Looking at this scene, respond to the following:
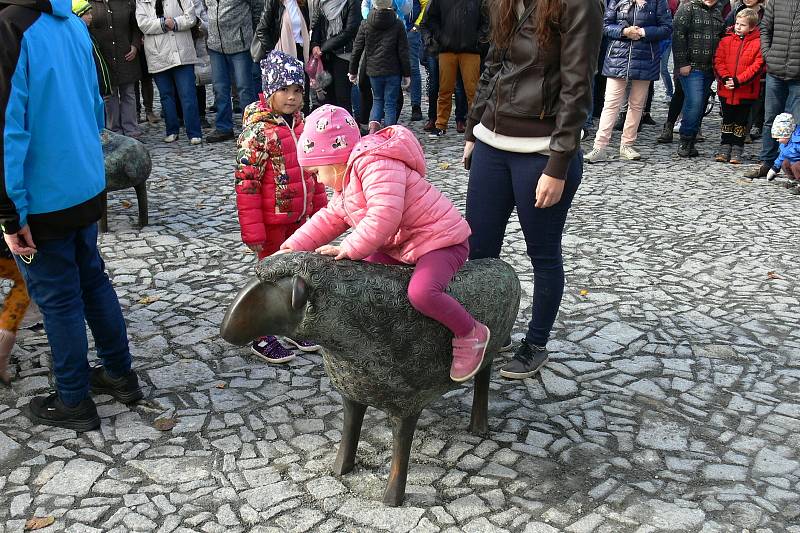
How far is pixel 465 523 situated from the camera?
132 inches

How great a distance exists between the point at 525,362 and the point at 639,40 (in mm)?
6548

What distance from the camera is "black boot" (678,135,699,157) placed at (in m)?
10.6

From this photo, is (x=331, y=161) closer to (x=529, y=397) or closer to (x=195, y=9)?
(x=529, y=397)

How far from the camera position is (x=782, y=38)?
905cm

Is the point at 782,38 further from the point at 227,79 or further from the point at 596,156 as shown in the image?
the point at 227,79

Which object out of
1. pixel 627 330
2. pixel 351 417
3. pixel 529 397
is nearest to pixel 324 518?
pixel 351 417

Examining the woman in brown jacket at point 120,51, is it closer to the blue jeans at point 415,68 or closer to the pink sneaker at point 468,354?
the blue jeans at point 415,68

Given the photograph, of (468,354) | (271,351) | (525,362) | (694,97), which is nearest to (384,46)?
(694,97)

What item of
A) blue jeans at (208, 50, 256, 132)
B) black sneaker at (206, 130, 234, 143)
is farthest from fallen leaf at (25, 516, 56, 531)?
blue jeans at (208, 50, 256, 132)

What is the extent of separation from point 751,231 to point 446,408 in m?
4.51

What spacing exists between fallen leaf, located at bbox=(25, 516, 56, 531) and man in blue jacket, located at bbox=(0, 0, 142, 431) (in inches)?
28.3

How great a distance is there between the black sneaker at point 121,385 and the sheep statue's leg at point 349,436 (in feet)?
4.32

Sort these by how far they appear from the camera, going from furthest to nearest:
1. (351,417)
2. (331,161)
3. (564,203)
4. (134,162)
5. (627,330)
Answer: (134,162), (627,330), (564,203), (351,417), (331,161)

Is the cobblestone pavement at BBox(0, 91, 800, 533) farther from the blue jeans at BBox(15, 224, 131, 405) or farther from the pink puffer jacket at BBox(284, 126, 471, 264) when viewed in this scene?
→ the pink puffer jacket at BBox(284, 126, 471, 264)
